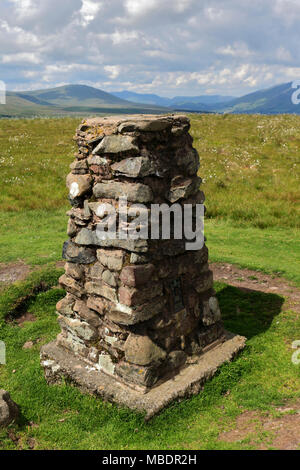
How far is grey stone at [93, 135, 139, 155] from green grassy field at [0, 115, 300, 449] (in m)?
3.58

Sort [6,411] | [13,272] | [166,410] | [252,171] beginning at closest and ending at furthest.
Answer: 1. [6,411]
2. [166,410]
3. [13,272]
4. [252,171]

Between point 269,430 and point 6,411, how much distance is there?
11.2 ft

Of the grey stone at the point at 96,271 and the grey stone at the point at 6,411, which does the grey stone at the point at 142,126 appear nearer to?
the grey stone at the point at 96,271

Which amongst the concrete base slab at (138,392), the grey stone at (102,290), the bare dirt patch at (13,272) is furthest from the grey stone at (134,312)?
the bare dirt patch at (13,272)

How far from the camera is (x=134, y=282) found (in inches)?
209

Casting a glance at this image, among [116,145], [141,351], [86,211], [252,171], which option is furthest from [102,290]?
[252,171]

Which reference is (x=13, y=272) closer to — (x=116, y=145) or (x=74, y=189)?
(x=74, y=189)

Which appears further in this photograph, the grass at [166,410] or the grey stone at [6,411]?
Answer: the grey stone at [6,411]

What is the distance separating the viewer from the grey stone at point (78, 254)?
19.7 ft

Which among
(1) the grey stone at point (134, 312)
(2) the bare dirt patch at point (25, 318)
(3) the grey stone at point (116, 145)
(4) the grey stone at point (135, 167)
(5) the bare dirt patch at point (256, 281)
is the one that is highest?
(3) the grey stone at point (116, 145)

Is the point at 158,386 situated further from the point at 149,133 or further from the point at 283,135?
the point at 283,135

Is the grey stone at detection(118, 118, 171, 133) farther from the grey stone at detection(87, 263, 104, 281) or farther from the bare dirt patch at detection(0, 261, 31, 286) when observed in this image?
the bare dirt patch at detection(0, 261, 31, 286)

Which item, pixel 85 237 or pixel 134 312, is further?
pixel 85 237

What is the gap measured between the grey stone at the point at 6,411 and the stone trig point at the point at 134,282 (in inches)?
39.0
